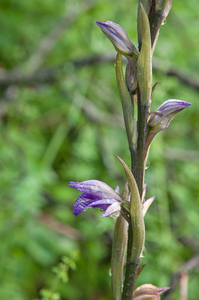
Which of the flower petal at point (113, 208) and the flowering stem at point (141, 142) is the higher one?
the flowering stem at point (141, 142)

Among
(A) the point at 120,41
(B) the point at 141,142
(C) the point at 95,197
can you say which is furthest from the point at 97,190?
(A) the point at 120,41

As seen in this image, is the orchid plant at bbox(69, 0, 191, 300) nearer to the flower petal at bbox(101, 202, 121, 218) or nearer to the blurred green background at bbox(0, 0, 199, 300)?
the flower petal at bbox(101, 202, 121, 218)

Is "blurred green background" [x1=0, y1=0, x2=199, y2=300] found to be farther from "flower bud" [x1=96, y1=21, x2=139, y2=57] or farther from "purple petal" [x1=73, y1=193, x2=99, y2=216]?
"flower bud" [x1=96, y1=21, x2=139, y2=57]

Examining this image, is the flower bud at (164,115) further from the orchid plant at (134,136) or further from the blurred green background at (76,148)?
the blurred green background at (76,148)

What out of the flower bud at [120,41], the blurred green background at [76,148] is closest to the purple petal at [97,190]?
the flower bud at [120,41]

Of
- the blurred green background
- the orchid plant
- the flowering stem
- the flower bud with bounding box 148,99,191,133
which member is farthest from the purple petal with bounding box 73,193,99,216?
the blurred green background

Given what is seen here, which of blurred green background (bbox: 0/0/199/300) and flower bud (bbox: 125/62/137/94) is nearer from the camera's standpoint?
flower bud (bbox: 125/62/137/94)

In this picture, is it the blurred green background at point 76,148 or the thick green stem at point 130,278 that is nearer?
the thick green stem at point 130,278

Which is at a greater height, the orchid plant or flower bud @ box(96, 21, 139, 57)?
flower bud @ box(96, 21, 139, 57)

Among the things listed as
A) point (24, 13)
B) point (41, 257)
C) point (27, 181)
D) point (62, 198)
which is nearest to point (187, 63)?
point (24, 13)
